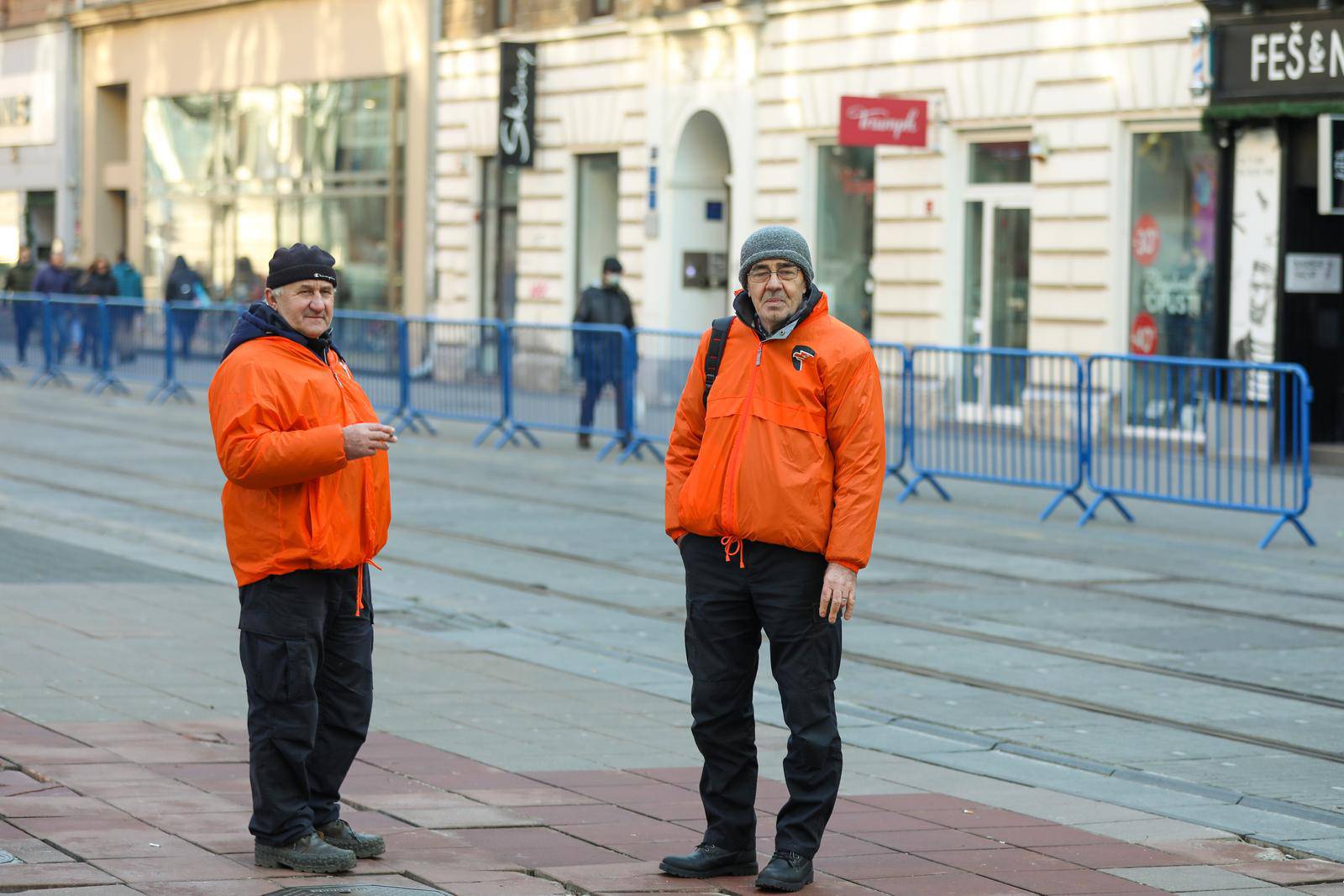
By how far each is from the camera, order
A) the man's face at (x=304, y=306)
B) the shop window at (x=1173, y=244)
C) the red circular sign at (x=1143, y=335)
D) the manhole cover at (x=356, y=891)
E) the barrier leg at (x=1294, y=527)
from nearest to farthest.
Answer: the manhole cover at (x=356, y=891), the man's face at (x=304, y=306), the barrier leg at (x=1294, y=527), the shop window at (x=1173, y=244), the red circular sign at (x=1143, y=335)

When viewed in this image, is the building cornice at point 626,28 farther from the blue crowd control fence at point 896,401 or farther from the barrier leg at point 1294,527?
the barrier leg at point 1294,527

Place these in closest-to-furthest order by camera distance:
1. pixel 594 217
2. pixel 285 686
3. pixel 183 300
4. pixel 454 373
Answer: pixel 285 686 → pixel 454 373 → pixel 594 217 → pixel 183 300

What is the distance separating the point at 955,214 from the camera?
23750 mm

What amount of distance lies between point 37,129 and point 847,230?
83.7 feet

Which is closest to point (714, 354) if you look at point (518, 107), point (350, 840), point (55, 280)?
point (350, 840)

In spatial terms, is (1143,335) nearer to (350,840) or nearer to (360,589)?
(360,589)

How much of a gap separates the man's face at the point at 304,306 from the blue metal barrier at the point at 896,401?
1101 cm

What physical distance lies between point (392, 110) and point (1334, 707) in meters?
26.3

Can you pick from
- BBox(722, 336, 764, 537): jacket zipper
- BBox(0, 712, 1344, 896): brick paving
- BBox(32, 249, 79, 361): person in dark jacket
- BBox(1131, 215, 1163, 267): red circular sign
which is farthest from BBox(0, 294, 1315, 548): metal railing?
BBox(32, 249, 79, 361): person in dark jacket

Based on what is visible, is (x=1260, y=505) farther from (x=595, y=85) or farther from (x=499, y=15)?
(x=499, y=15)

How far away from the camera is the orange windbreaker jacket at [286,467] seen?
5.80 metres

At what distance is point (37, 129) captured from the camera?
4578 cm

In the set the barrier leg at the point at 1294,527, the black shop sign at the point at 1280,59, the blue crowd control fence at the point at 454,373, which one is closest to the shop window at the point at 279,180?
the blue crowd control fence at the point at 454,373

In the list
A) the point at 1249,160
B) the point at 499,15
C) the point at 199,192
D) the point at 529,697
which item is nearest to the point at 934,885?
the point at 529,697
